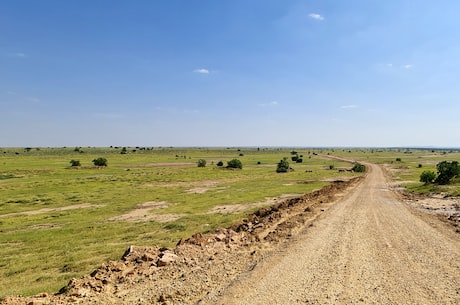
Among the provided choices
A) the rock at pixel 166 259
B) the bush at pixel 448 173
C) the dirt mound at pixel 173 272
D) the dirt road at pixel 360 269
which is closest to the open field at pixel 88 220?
the dirt mound at pixel 173 272

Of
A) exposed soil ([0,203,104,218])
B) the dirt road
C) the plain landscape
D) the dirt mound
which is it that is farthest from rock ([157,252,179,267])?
exposed soil ([0,203,104,218])

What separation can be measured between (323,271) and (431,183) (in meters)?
39.5

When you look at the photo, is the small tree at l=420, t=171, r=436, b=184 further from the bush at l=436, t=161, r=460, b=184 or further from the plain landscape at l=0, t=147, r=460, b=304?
the plain landscape at l=0, t=147, r=460, b=304

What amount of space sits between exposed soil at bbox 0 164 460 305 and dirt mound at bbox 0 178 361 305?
0.03 m

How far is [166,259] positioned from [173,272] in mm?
1063

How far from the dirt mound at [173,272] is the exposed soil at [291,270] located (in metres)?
0.03

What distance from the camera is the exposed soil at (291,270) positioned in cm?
1017

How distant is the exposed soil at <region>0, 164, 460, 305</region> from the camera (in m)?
10.2

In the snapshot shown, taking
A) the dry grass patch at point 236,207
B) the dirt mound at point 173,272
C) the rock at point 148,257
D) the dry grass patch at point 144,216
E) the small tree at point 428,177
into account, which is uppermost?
the small tree at point 428,177

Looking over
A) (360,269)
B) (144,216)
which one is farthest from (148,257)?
(144,216)

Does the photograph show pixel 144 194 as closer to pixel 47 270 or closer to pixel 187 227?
pixel 187 227

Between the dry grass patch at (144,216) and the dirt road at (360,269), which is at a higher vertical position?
the dirt road at (360,269)

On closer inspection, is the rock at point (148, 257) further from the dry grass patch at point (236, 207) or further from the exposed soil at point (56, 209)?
the exposed soil at point (56, 209)

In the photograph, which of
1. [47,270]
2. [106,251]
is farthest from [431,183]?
[47,270]
